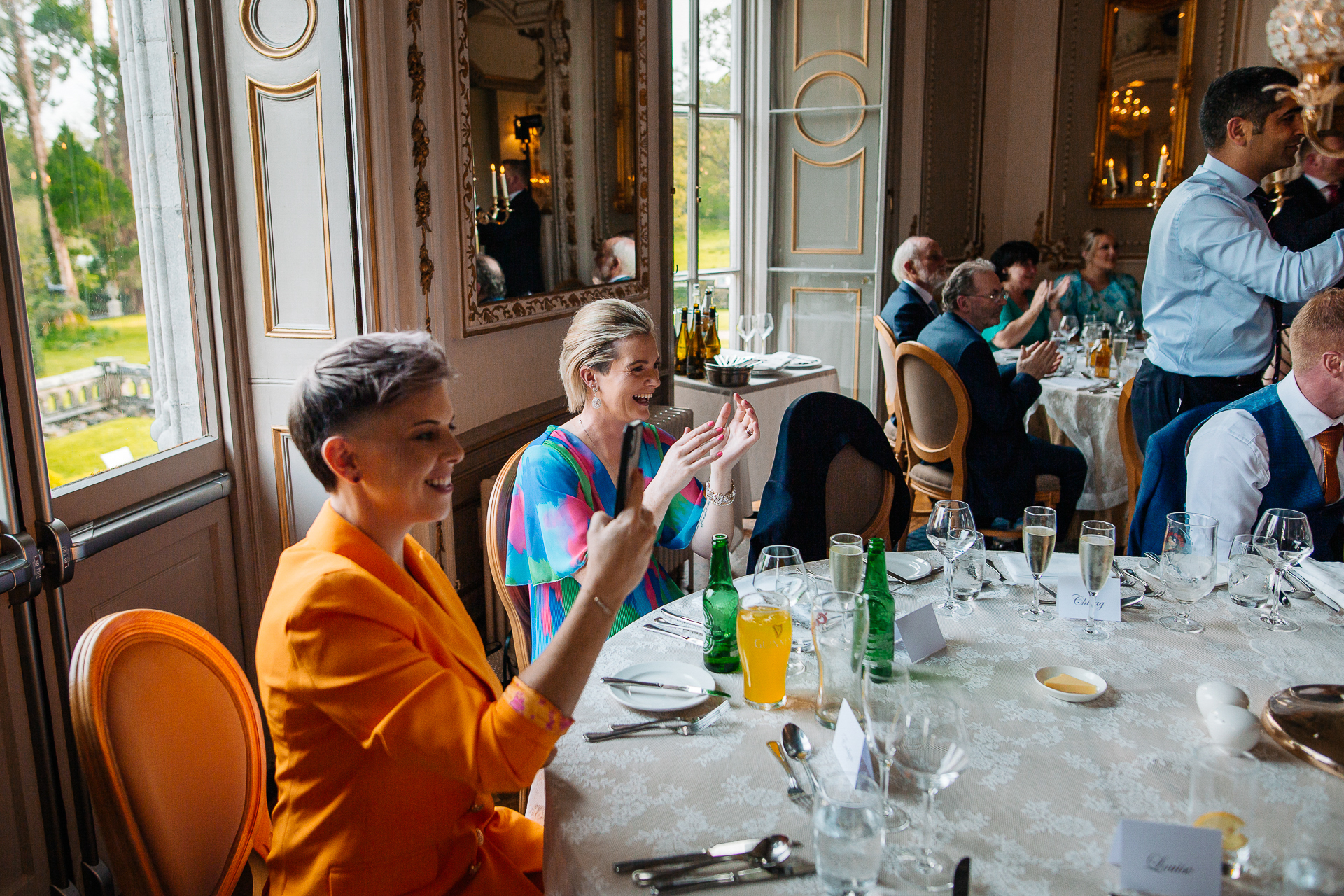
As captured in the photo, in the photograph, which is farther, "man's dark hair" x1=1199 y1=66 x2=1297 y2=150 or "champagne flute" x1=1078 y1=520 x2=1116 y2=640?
"man's dark hair" x1=1199 y1=66 x2=1297 y2=150

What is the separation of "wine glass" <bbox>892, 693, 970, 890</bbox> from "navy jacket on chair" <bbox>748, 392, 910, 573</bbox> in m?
1.29

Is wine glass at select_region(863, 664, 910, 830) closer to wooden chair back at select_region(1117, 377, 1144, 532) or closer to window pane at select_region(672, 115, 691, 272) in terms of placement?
wooden chair back at select_region(1117, 377, 1144, 532)

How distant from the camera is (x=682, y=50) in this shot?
503 centimetres

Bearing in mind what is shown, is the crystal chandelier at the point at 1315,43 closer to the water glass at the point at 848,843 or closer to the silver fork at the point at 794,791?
the silver fork at the point at 794,791

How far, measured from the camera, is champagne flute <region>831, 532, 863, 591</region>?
154 cm

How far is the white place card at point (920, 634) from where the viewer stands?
1434 mm

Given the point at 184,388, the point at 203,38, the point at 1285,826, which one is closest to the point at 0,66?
the point at 203,38

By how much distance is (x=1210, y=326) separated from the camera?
2.75 meters

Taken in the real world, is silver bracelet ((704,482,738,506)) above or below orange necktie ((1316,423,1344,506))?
below

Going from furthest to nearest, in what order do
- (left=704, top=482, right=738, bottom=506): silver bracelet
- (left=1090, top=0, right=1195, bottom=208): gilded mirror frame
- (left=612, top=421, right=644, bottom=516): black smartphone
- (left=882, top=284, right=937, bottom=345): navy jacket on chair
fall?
(left=1090, top=0, right=1195, bottom=208): gilded mirror frame
(left=882, top=284, right=937, bottom=345): navy jacket on chair
(left=704, top=482, right=738, bottom=506): silver bracelet
(left=612, top=421, right=644, bottom=516): black smartphone

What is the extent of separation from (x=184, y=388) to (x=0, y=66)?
786 millimetres

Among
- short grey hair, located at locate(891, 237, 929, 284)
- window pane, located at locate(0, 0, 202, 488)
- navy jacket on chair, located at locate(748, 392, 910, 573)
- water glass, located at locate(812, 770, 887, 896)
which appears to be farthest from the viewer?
short grey hair, located at locate(891, 237, 929, 284)

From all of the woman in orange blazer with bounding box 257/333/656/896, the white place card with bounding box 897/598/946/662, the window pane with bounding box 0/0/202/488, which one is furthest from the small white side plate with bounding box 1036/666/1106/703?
the window pane with bounding box 0/0/202/488

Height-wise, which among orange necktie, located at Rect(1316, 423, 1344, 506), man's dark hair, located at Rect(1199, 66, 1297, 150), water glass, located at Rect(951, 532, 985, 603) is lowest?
water glass, located at Rect(951, 532, 985, 603)
